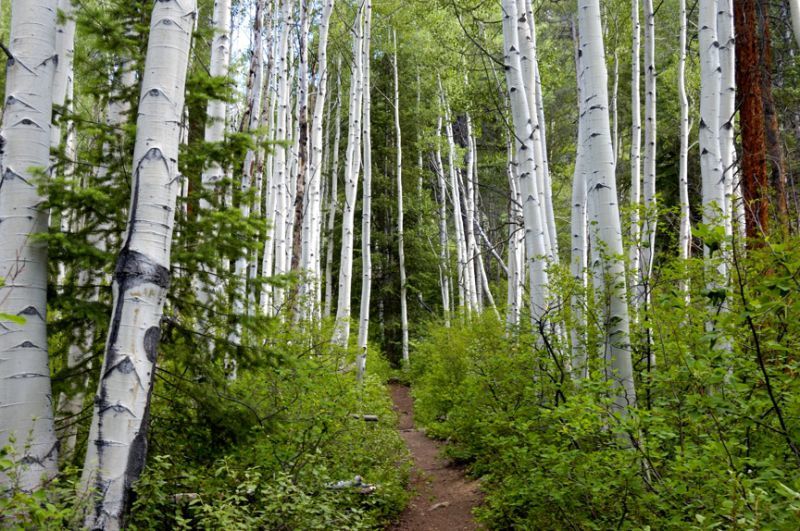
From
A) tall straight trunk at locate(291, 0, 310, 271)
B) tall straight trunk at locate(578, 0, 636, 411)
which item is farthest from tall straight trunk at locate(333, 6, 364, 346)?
tall straight trunk at locate(578, 0, 636, 411)

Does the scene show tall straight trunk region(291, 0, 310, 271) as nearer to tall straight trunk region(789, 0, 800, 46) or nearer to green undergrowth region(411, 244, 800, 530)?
green undergrowth region(411, 244, 800, 530)

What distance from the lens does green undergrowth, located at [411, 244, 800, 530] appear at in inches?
84.0

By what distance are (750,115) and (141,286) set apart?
6357mm

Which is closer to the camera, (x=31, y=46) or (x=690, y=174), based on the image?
(x=31, y=46)

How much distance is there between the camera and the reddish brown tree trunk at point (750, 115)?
5.34m

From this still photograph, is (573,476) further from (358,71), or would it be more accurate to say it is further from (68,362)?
(358,71)

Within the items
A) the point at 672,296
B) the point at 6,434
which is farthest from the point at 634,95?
the point at 6,434

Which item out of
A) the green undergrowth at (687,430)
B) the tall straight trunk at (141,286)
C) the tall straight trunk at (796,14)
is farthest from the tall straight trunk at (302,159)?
the tall straight trunk at (796,14)

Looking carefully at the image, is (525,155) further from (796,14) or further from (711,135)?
(796,14)

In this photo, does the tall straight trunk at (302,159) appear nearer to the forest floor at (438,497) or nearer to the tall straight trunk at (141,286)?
the forest floor at (438,497)

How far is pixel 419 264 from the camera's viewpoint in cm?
1967

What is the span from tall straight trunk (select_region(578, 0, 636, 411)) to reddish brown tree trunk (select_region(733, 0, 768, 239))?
6.79 feet

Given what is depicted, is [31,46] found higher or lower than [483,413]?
higher

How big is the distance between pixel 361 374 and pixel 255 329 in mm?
5771
